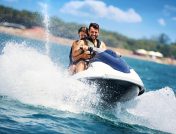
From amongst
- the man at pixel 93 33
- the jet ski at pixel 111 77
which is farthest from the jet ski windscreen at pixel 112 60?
the man at pixel 93 33

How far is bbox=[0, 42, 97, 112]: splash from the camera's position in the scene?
27.4ft

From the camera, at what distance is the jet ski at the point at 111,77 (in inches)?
314

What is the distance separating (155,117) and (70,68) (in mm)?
2195

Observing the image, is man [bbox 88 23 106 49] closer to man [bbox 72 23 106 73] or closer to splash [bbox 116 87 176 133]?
man [bbox 72 23 106 73]

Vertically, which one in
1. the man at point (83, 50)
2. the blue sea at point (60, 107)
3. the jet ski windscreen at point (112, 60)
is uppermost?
the man at point (83, 50)

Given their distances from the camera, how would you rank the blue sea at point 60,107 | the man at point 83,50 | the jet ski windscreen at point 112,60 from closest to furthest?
1. the blue sea at point 60,107
2. the jet ski windscreen at point 112,60
3. the man at point 83,50

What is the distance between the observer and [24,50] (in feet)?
35.7

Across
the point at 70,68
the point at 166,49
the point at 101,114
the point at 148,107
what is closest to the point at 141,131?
the point at 101,114

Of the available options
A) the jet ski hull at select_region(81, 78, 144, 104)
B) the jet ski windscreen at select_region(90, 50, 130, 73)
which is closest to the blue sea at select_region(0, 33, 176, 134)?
the jet ski hull at select_region(81, 78, 144, 104)

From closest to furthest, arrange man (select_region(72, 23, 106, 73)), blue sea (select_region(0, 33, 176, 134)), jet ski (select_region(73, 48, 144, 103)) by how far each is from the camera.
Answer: blue sea (select_region(0, 33, 176, 134)) < jet ski (select_region(73, 48, 144, 103)) < man (select_region(72, 23, 106, 73))

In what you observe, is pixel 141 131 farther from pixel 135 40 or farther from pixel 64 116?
pixel 135 40

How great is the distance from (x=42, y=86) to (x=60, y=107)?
2.71 feet

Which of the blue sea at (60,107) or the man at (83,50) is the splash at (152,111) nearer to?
the blue sea at (60,107)

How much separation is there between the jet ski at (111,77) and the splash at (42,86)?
0.21 m
